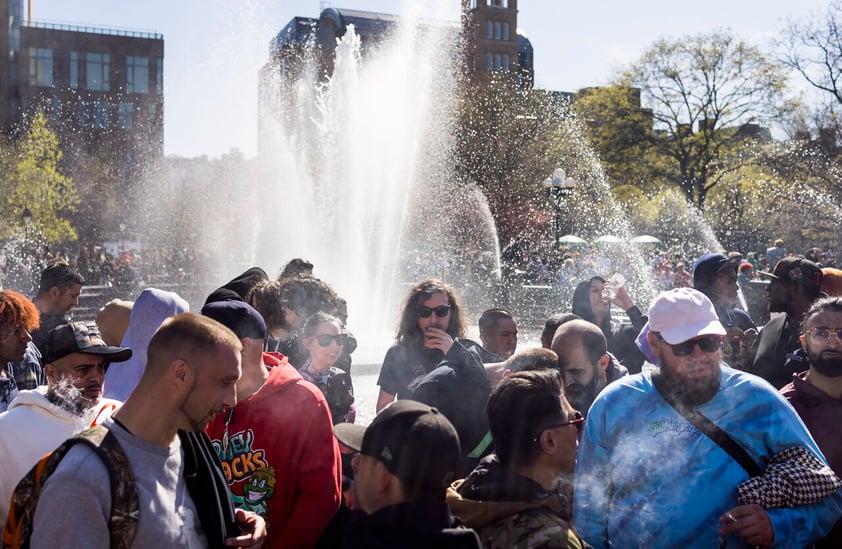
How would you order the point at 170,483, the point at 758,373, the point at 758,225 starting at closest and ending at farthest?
the point at 170,483 < the point at 758,373 < the point at 758,225

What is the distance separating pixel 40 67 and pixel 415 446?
79.8 m

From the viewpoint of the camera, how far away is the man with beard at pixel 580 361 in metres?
4.46

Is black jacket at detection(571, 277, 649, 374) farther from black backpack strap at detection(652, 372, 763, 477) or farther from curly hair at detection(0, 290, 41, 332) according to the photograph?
curly hair at detection(0, 290, 41, 332)

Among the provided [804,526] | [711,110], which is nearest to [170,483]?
[804,526]

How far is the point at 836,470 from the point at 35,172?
47.8m

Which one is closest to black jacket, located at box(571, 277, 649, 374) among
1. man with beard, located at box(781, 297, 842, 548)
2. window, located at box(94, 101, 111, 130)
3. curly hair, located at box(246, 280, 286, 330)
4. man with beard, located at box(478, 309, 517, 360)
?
man with beard, located at box(478, 309, 517, 360)

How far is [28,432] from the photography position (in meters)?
3.25

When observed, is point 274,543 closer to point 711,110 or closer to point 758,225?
point 711,110

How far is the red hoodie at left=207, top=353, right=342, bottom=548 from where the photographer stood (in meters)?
3.42

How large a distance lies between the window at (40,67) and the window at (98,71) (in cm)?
307

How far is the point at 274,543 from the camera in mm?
3406

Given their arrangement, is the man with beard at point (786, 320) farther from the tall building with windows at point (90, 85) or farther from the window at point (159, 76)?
the window at point (159, 76)

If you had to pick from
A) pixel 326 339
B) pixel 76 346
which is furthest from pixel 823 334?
pixel 76 346

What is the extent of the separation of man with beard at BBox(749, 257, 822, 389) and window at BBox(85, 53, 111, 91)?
77.2 m
